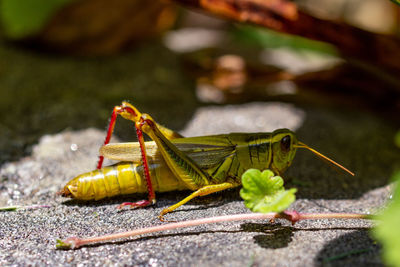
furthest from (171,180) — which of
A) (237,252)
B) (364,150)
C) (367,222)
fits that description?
(364,150)

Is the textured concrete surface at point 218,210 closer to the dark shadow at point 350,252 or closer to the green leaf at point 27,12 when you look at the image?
the dark shadow at point 350,252

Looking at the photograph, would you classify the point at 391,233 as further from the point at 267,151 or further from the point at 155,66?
the point at 155,66

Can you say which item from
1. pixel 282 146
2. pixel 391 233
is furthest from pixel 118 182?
pixel 391 233

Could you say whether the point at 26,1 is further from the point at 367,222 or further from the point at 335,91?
the point at 367,222

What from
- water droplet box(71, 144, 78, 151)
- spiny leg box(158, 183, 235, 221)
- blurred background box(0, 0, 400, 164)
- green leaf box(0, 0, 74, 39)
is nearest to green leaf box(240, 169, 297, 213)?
spiny leg box(158, 183, 235, 221)

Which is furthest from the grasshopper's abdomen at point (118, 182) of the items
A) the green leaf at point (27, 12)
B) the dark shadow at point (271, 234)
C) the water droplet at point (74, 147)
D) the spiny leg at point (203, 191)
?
the green leaf at point (27, 12)

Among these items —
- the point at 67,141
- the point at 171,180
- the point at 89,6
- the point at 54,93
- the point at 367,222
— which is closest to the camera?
the point at 367,222
